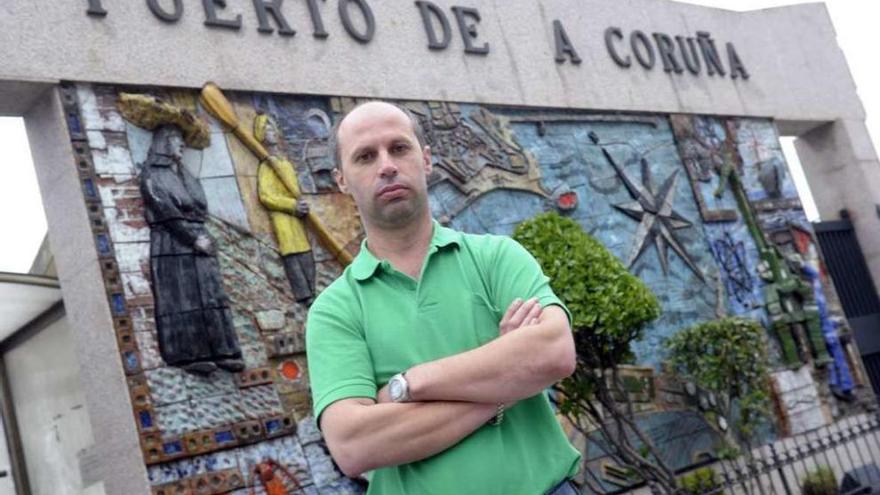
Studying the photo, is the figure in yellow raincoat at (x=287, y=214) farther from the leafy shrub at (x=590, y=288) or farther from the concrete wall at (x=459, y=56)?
the leafy shrub at (x=590, y=288)

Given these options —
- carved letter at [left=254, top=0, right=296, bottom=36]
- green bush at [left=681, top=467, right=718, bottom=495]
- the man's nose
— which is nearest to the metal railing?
green bush at [left=681, top=467, right=718, bottom=495]

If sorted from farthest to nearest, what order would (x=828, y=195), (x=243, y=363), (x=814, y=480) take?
(x=828, y=195)
(x=814, y=480)
(x=243, y=363)

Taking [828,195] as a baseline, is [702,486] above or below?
below

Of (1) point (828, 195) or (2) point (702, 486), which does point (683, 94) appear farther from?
(2) point (702, 486)

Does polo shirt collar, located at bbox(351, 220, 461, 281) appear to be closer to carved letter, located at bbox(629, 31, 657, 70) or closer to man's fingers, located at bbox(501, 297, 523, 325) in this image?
man's fingers, located at bbox(501, 297, 523, 325)

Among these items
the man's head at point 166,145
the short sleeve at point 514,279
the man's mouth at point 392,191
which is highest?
the man's head at point 166,145

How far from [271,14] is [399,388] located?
6.04m

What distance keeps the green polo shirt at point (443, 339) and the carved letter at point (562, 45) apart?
7.91m

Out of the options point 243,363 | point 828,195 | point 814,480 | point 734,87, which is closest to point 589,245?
point 243,363

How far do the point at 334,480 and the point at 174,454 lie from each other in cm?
117

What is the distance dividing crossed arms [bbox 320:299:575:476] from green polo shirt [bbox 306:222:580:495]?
0.04 m

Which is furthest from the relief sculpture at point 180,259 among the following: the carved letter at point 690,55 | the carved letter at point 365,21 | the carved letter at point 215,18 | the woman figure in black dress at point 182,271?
the carved letter at point 690,55

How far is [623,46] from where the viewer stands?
35.4ft

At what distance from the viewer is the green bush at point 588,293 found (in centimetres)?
719
